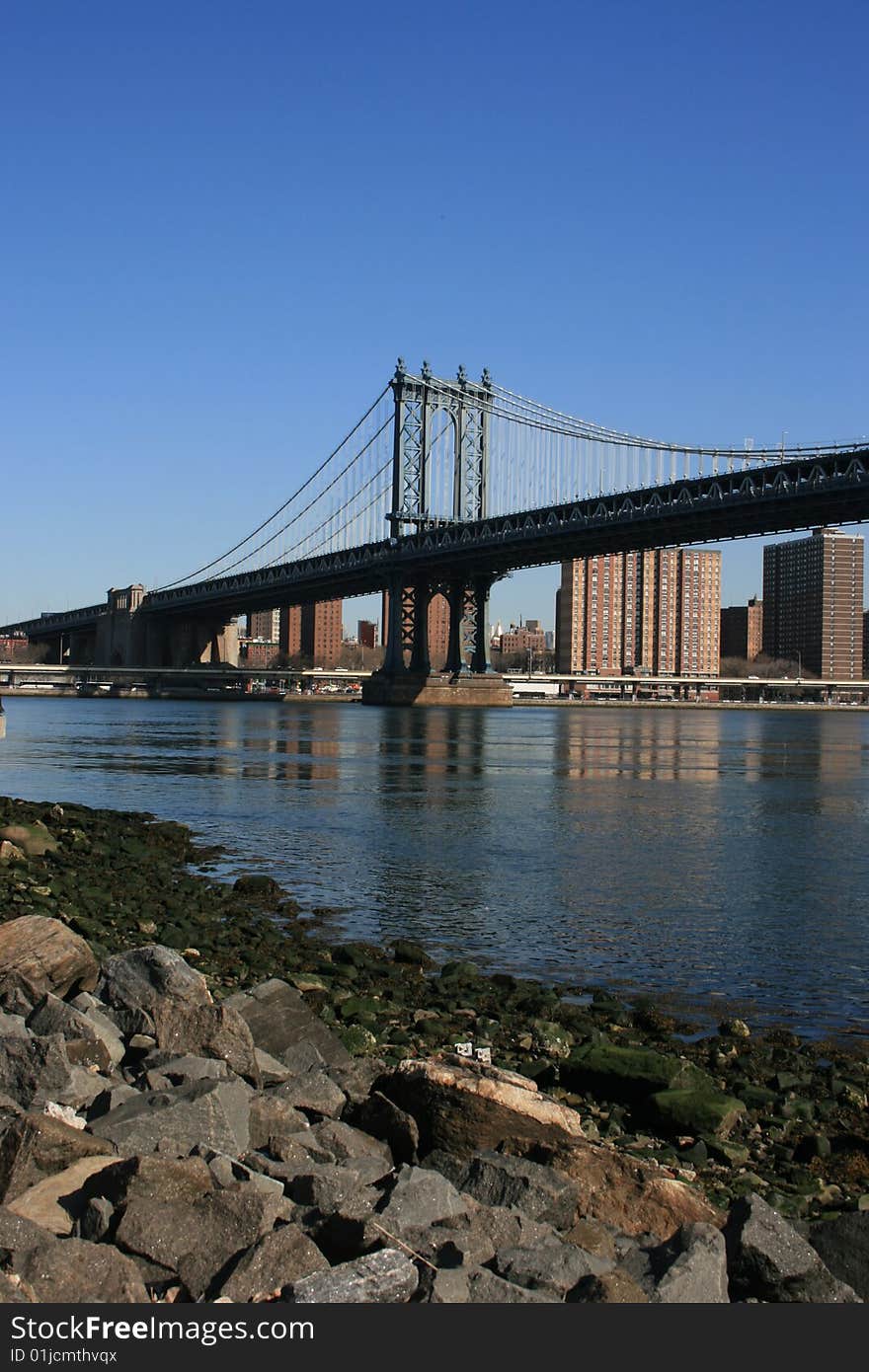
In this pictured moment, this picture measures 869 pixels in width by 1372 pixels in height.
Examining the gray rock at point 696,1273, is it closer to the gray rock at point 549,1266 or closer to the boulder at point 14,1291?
the gray rock at point 549,1266

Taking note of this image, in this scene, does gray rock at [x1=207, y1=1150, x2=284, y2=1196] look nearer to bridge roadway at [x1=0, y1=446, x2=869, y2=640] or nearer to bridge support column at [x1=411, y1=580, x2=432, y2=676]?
bridge roadway at [x1=0, y1=446, x2=869, y2=640]

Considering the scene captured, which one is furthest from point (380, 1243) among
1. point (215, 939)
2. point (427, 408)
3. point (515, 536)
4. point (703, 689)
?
point (703, 689)

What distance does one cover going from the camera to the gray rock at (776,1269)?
5.11 m

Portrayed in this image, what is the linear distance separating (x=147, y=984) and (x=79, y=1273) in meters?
3.14

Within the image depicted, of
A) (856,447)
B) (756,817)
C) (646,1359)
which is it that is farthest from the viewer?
(856,447)

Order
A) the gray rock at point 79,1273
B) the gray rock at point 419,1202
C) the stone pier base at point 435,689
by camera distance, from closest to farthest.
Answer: the gray rock at point 79,1273
the gray rock at point 419,1202
the stone pier base at point 435,689

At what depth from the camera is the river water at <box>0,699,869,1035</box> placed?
13.3m

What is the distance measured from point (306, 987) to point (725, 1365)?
661 cm

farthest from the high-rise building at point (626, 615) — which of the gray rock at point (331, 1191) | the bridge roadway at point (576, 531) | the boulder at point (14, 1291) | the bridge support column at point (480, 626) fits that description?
the boulder at point (14, 1291)

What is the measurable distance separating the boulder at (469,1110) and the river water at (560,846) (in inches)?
191

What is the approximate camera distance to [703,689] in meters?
184

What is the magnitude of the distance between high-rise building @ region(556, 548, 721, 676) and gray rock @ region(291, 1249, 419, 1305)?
188 metres

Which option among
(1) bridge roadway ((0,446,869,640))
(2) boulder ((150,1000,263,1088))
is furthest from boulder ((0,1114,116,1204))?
(1) bridge roadway ((0,446,869,640))

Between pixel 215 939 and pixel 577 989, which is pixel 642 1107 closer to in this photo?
pixel 577 989
